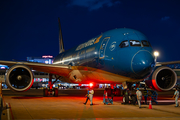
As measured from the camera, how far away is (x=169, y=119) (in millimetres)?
7820

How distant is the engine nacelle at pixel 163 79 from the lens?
12945mm

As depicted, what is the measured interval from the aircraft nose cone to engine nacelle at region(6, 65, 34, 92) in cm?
765

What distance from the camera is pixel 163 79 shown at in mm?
13133

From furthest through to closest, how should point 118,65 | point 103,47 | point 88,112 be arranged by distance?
1. point 103,47
2. point 118,65
3. point 88,112

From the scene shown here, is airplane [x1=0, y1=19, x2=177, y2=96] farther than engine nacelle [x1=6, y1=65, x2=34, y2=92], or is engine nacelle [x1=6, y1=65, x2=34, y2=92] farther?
engine nacelle [x1=6, y1=65, x2=34, y2=92]

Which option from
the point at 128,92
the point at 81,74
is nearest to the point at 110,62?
the point at 128,92

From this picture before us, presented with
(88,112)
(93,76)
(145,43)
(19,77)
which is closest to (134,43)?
(145,43)

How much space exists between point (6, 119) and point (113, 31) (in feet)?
27.2

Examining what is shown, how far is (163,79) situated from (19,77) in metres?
9.85

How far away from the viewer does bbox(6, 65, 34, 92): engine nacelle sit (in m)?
15.1

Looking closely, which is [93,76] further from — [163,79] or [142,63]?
[142,63]

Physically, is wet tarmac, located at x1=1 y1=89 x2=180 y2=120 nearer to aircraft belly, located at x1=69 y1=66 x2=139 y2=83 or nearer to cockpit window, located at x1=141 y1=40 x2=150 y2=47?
aircraft belly, located at x1=69 y1=66 x2=139 y2=83

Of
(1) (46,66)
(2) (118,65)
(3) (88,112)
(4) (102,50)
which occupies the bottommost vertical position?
(3) (88,112)

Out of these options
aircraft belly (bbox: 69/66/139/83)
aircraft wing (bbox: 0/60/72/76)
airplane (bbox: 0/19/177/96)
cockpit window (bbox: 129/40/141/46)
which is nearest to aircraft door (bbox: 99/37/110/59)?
airplane (bbox: 0/19/177/96)
